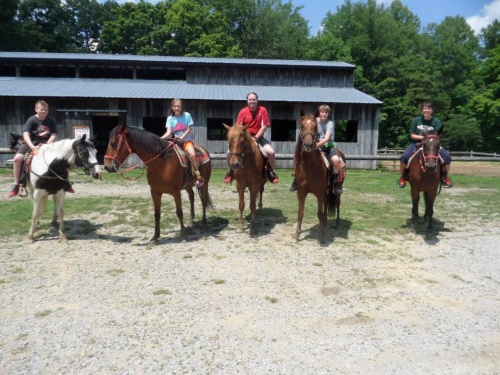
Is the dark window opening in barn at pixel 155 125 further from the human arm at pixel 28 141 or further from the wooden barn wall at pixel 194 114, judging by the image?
the human arm at pixel 28 141

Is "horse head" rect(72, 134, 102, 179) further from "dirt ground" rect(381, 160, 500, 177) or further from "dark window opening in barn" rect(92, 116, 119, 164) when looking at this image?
"dark window opening in barn" rect(92, 116, 119, 164)

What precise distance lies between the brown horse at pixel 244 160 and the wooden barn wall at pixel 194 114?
43.5 ft

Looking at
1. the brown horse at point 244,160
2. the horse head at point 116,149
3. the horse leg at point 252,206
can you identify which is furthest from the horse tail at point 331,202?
the horse head at point 116,149

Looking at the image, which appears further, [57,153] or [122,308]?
[57,153]

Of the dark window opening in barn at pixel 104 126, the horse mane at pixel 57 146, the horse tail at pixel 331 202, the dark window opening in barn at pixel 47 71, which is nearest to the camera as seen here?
the horse mane at pixel 57 146

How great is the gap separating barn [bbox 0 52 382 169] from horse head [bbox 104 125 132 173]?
1244 centimetres

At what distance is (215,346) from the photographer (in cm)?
335

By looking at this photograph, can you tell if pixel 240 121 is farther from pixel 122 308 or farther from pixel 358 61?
pixel 358 61

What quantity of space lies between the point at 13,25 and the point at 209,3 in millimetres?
26260

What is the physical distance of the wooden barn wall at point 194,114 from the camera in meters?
19.5

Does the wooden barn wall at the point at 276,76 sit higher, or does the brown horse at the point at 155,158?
the wooden barn wall at the point at 276,76

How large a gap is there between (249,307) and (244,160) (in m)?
3.42

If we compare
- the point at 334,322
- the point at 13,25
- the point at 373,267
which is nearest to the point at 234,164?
the point at 373,267

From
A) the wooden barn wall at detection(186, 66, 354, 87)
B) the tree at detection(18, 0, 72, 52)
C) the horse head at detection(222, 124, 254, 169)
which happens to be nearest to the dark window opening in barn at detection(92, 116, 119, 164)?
the wooden barn wall at detection(186, 66, 354, 87)
